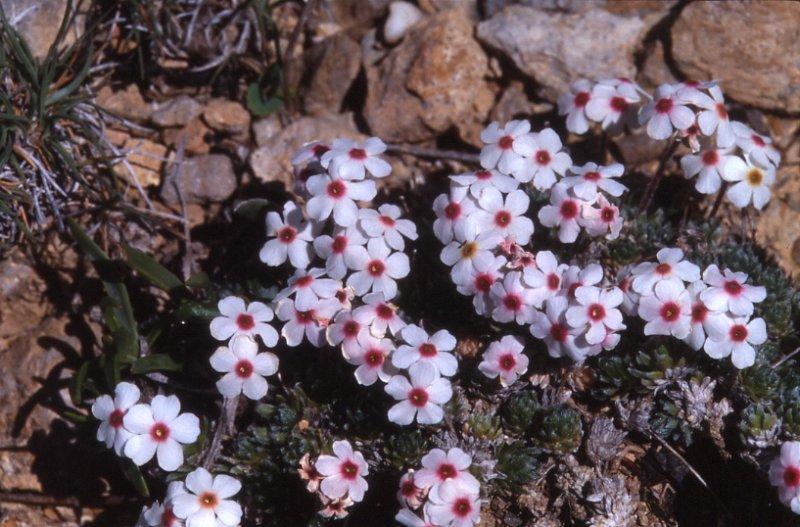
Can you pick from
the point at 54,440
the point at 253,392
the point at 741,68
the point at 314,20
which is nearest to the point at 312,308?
the point at 253,392

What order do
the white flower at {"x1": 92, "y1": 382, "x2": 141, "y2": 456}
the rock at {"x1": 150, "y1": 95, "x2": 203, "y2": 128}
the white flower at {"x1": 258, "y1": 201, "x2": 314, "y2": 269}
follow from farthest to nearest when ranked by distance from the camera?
the rock at {"x1": 150, "y1": 95, "x2": 203, "y2": 128} < the white flower at {"x1": 258, "y1": 201, "x2": 314, "y2": 269} < the white flower at {"x1": 92, "y1": 382, "x2": 141, "y2": 456}

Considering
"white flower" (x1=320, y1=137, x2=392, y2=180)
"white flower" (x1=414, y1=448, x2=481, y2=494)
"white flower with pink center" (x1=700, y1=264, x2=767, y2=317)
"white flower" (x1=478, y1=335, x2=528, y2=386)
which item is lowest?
"white flower" (x1=414, y1=448, x2=481, y2=494)

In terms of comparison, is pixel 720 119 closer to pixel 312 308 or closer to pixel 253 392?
pixel 312 308

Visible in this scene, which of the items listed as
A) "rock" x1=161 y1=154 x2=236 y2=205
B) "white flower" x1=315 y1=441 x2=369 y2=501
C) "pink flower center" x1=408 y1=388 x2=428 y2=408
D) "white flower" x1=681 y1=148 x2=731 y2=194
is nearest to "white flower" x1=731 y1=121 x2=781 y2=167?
"white flower" x1=681 y1=148 x2=731 y2=194

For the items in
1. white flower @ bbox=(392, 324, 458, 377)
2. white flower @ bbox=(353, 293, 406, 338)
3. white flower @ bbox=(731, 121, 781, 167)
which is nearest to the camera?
white flower @ bbox=(392, 324, 458, 377)

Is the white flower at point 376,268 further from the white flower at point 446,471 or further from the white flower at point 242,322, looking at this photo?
the white flower at point 446,471

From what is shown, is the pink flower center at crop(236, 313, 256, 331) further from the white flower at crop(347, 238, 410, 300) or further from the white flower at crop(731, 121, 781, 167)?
the white flower at crop(731, 121, 781, 167)
